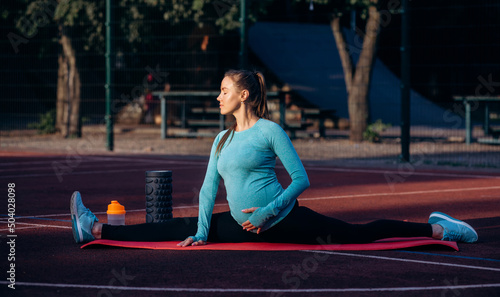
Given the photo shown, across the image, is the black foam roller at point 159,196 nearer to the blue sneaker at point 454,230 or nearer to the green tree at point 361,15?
the blue sneaker at point 454,230

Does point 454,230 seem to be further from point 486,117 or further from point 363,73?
Result: point 363,73

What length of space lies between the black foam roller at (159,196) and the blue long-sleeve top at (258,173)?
101 cm

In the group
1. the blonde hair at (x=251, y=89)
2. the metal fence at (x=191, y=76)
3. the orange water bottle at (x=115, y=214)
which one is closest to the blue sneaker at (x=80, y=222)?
the orange water bottle at (x=115, y=214)

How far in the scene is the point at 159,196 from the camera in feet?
24.0

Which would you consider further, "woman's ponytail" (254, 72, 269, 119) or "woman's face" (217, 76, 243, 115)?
"woman's ponytail" (254, 72, 269, 119)

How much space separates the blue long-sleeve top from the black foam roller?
39.7 inches

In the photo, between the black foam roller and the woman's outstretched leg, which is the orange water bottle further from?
the woman's outstretched leg

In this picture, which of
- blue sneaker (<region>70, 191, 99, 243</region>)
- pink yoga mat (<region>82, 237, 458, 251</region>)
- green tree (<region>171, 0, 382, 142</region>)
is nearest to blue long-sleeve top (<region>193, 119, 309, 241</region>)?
pink yoga mat (<region>82, 237, 458, 251</region>)

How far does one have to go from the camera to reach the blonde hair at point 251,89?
628cm

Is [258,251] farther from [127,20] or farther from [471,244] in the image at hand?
[127,20]

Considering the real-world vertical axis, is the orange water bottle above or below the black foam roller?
below

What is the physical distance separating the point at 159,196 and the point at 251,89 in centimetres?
158

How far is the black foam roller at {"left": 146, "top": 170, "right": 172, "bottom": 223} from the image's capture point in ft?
23.9

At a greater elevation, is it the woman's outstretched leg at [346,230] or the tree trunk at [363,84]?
the tree trunk at [363,84]
